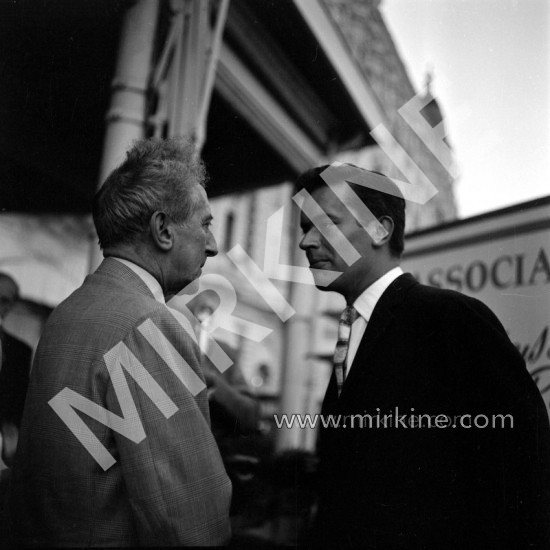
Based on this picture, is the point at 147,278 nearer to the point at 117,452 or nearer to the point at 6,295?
the point at 117,452

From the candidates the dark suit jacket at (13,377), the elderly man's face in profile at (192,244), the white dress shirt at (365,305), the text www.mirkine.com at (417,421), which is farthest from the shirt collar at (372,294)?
the dark suit jacket at (13,377)

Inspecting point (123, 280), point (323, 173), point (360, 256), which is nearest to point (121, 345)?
point (123, 280)

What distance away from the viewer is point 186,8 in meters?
1.63

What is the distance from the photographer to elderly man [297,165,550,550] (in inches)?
45.3

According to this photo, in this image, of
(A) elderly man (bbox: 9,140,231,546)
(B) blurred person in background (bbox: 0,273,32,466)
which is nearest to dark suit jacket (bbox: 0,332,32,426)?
(B) blurred person in background (bbox: 0,273,32,466)

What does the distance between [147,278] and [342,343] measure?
20.0 inches

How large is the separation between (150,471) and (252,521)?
2.23 feet

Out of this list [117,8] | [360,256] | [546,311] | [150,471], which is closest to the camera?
[150,471]

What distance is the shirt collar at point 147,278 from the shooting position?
1076 mm

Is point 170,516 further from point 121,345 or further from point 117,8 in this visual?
point 117,8

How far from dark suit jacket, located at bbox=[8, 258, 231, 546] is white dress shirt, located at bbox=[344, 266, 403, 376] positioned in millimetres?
430

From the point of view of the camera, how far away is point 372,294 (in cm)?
131

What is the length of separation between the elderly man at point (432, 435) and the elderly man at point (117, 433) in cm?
35

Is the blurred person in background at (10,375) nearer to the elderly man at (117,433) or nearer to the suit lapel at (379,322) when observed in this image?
the elderly man at (117,433)
